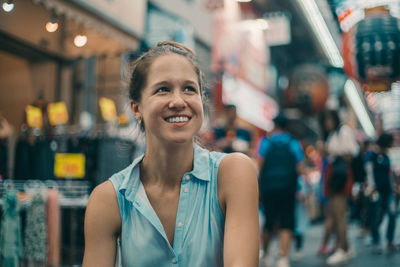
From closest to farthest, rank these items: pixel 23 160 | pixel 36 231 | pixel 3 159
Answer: pixel 36 231 → pixel 3 159 → pixel 23 160

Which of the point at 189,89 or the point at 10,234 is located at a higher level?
the point at 189,89

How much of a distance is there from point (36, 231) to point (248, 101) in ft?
43.9

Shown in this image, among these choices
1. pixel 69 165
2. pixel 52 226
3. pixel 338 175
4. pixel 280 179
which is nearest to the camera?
pixel 52 226

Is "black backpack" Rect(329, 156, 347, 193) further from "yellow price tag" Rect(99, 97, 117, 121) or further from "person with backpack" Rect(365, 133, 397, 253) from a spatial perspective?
"yellow price tag" Rect(99, 97, 117, 121)

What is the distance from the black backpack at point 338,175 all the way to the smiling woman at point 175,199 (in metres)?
4.44

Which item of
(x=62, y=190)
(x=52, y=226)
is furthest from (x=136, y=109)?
(x=62, y=190)

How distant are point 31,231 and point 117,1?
12.6ft

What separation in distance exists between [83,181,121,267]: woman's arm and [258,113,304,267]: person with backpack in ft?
12.4

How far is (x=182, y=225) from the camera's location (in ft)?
5.21

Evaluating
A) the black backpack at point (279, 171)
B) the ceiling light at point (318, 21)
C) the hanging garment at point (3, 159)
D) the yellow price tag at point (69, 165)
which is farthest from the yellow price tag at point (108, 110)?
the ceiling light at point (318, 21)

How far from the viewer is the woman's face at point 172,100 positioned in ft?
5.30

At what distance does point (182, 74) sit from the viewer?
5.37 ft

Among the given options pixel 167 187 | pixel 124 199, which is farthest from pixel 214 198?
pixel 124 199

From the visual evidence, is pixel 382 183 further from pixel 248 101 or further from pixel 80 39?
pixel 248 101
